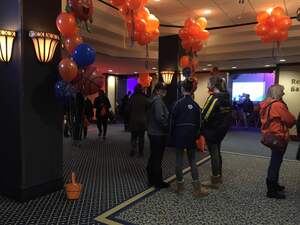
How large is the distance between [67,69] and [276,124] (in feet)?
8.11

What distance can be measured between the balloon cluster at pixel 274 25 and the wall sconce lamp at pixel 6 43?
3590mm

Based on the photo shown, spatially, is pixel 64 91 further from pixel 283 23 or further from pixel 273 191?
pixel 283 23

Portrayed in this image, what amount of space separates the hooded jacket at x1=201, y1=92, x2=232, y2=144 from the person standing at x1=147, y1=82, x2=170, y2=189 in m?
0.51

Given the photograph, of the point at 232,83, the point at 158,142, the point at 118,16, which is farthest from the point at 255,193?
the point at 232,83

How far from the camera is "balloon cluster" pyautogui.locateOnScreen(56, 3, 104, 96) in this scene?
2957 millimetres

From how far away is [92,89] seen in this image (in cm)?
325

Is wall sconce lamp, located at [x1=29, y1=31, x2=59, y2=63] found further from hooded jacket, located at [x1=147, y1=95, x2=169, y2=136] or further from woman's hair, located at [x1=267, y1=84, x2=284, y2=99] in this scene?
woman's hair, located at [x1=267, y1=84, x2=284, y2=99]

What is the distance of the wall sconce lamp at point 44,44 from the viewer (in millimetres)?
2959

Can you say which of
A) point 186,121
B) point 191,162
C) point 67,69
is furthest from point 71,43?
point 191,162

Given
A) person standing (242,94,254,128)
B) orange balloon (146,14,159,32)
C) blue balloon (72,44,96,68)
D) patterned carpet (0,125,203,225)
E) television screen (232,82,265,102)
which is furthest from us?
television screen (232,82,265,102)

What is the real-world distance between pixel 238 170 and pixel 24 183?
3.29 meters

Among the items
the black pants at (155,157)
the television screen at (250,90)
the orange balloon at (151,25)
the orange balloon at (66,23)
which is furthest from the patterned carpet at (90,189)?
the television screen at (250,90)

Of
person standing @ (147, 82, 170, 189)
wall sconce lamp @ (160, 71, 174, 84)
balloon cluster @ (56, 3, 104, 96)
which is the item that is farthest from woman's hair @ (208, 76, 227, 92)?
wall sconce lamp @ (160, 71, 174, 84)

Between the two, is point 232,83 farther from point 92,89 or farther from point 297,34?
point 92,89
